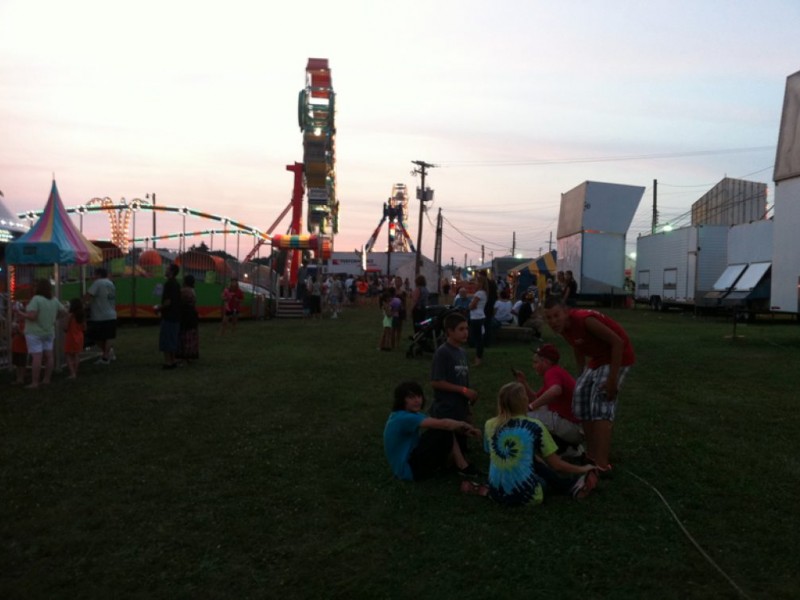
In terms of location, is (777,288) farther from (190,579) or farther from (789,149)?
(190,579)

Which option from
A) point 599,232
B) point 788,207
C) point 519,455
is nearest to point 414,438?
point 519,455

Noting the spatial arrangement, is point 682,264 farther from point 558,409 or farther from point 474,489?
point 474,489

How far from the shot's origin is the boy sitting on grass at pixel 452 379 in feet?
19.3

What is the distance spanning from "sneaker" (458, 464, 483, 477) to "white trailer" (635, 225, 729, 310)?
22537 mm

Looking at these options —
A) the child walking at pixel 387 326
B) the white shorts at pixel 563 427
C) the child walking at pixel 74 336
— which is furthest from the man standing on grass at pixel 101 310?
the white shorts at pixel 563 427

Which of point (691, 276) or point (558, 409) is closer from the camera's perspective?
point (558, 409)

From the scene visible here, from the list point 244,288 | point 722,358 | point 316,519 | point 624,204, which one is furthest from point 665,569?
point 624,204

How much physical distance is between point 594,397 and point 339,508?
2.10 metres

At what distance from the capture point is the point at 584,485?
16.8 ft

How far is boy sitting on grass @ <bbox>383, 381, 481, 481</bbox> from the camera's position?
5.52 meters

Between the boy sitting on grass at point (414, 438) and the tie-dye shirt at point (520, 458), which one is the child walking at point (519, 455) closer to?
the tie-dye shirt at point (520, 458)

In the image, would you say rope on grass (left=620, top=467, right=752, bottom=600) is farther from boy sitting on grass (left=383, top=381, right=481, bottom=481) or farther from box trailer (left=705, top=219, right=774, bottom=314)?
box trailer (left=705, top=219, right=774, bottom=314)

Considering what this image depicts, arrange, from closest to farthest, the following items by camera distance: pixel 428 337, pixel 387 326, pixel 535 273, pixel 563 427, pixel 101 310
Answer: pixel 563 427
pixel 101 310
pixel 428 337
pixel 387 326
pixel 535 273

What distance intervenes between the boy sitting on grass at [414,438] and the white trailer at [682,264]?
74.7 feet
